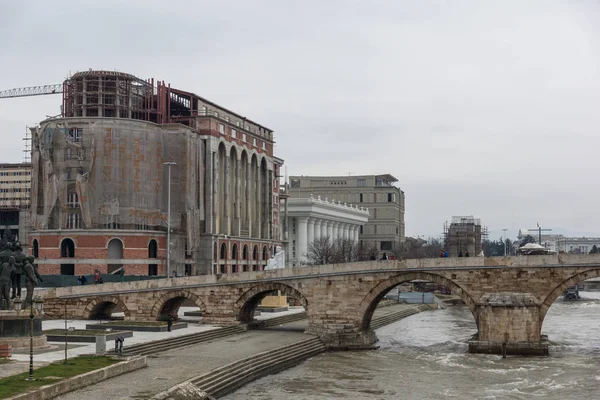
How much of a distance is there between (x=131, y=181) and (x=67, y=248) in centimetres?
771

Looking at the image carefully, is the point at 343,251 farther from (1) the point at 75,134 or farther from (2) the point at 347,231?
(1) the point at 75,134

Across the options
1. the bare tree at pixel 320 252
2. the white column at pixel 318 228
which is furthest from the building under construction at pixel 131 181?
the white column at pixel 318 228

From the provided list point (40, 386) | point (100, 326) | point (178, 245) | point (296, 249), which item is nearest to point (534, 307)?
point (100, 326)

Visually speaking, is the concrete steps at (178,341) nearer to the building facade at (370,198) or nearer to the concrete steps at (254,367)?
the concrete steps at (254,367)

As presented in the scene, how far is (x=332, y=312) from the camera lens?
2008 inches

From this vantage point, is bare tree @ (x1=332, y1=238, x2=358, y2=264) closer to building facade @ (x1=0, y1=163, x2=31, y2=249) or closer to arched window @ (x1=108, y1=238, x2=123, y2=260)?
arched window @ (x1=108, y1=238, x2=123, y2=260)

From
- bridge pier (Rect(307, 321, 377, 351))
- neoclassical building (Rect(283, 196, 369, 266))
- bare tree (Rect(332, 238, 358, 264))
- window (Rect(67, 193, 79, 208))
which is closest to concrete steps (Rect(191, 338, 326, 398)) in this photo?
bridge pier (Rect(307, 321, 377, 351))

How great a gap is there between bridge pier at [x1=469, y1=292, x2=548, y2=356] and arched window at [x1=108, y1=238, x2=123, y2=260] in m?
34.2

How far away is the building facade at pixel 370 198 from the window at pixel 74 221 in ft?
253

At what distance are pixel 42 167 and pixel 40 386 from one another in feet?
152

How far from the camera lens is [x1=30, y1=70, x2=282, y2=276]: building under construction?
69375 mm

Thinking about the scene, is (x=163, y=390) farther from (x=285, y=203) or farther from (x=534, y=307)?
(x=285, y=203)

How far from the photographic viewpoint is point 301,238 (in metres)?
112

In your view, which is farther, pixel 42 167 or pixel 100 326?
pixel 42 167
